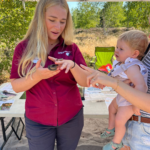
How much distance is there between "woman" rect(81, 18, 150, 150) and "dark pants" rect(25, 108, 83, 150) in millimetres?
508

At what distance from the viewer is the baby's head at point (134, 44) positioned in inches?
50.6

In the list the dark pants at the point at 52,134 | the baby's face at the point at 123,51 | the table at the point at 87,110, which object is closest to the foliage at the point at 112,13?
the table at the point at 87,110

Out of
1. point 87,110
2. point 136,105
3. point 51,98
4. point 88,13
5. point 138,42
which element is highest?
point 88,13

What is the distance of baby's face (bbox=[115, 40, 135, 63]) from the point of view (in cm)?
131

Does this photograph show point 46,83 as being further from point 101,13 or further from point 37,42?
point 101,13

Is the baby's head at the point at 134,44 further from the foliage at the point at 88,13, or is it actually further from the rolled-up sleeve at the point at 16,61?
the foliage at the point at 88,13

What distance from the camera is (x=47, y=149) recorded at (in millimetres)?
1398

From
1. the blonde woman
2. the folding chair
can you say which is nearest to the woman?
the blonde woman

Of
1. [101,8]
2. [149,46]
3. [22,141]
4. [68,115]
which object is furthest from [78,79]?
[101,8]

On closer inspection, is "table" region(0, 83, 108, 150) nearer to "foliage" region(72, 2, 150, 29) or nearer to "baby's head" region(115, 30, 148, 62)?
"baby's head" region(115, 30, 148, 62)

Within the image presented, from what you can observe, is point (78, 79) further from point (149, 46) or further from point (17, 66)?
point (149, 46)

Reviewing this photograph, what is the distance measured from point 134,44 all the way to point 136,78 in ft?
1.15

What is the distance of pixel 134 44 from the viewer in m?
1.29

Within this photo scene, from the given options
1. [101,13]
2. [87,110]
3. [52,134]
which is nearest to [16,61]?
[52,134]
